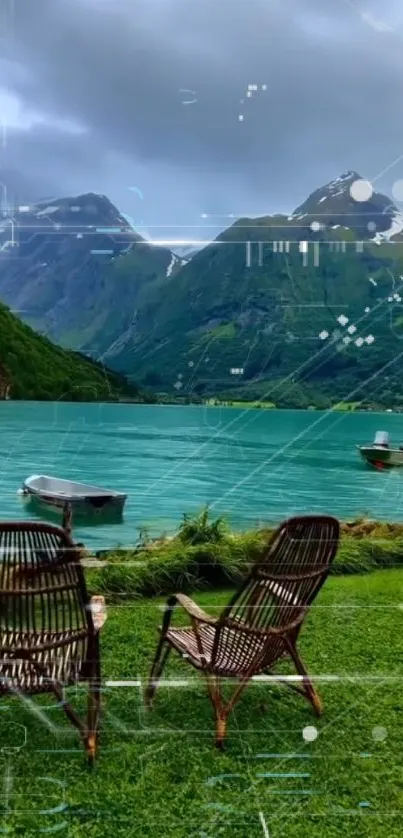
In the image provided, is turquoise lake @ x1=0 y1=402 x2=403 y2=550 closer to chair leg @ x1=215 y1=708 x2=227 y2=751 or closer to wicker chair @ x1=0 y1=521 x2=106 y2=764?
wicker chair @ x1=0 y1=521 x2=106 y2=764

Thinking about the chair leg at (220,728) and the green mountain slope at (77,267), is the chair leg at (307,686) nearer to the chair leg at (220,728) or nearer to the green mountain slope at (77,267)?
the chair leg at (220,728)

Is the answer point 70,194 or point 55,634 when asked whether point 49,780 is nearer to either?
point 55,634

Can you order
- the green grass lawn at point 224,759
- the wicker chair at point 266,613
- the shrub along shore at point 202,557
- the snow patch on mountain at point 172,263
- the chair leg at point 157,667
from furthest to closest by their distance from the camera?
the shrub along shore at point 202,557
the chair leg at point 157,667
the snow patch on mountain at point 172,263
the wicker chair at point 266,613
the green grass lawn at point 224,759

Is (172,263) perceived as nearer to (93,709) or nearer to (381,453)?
(381,453)

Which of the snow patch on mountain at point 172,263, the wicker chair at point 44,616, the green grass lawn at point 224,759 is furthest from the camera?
the snow patch on mountain at point 172,263

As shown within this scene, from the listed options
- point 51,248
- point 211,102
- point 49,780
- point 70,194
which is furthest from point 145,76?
point 49,780

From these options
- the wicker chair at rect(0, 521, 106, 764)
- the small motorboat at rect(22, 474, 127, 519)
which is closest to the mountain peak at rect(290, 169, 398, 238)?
the small motorboat at rect(22, 474, 127, 519)

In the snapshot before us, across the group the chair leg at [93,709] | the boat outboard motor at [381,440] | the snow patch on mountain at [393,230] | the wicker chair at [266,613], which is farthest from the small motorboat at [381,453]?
the chair leg at [93,709]
